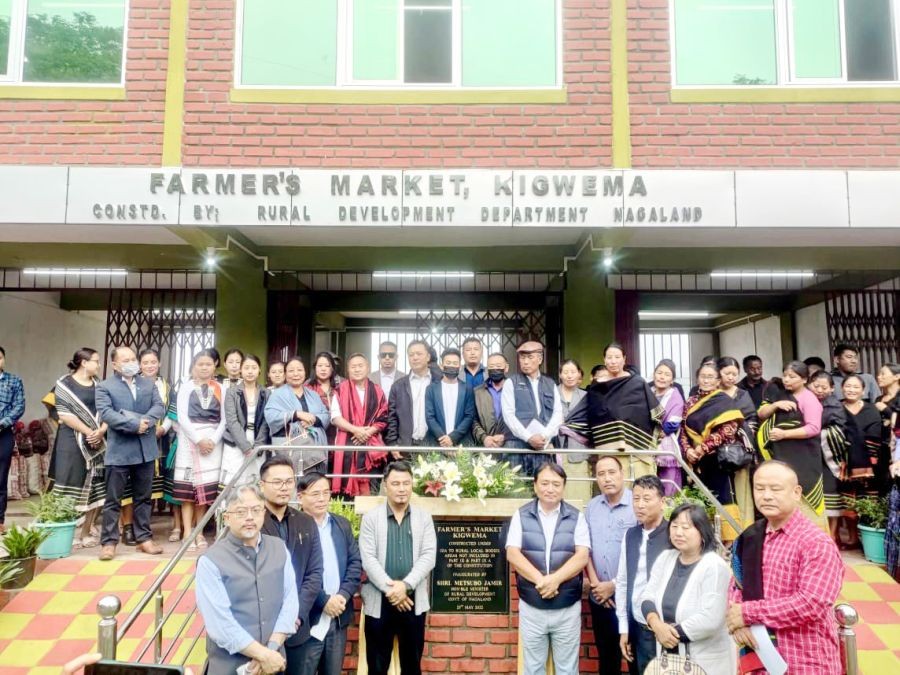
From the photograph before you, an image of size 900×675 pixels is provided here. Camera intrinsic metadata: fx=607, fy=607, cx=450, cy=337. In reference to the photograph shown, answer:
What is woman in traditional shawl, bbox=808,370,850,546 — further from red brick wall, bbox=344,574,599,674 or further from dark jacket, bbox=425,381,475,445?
dark jacket, bbox=425,381,475,445

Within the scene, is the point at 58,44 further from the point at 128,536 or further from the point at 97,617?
the point at 97,617

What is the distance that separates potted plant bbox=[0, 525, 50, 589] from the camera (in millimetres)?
4609

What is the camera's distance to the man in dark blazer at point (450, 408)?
512cm

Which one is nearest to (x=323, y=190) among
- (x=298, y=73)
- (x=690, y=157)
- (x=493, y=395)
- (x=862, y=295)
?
(x=298, y=73)

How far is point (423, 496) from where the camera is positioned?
4.47m

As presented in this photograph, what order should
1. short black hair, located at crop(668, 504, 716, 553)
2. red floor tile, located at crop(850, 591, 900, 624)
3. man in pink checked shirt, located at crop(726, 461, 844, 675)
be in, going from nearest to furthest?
man in pink checked shirt, located at crop(726, 461, 844, 675), short black hair, located at crop(668, 504, 716, 553), red floor tile, located at crop(850, 591, 900, 624)

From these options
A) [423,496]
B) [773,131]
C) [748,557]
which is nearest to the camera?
[748,557]

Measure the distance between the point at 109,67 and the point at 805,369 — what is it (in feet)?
23.4

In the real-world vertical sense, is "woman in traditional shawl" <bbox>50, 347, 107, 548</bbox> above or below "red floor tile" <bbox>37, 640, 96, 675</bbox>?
above

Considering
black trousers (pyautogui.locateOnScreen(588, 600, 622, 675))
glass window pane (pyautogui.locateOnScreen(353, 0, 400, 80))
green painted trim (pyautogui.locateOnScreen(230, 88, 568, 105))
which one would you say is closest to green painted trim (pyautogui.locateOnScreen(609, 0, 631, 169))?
green painted trim (pyautogui.locateOnScreen(230, 88, 568, 105))

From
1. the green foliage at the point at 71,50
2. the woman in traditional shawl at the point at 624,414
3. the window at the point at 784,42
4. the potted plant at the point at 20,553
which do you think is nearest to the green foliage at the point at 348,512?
the woman in traditional shawl at the point at 624,414

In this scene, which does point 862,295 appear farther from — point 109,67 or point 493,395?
point 109,67

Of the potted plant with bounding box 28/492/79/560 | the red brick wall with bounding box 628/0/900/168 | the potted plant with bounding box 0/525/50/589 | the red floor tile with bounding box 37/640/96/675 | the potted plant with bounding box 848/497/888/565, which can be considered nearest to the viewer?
the red floor tile with bounding box 37/640/96/675

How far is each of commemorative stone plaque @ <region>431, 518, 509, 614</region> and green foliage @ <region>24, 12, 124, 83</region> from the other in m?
5.48
